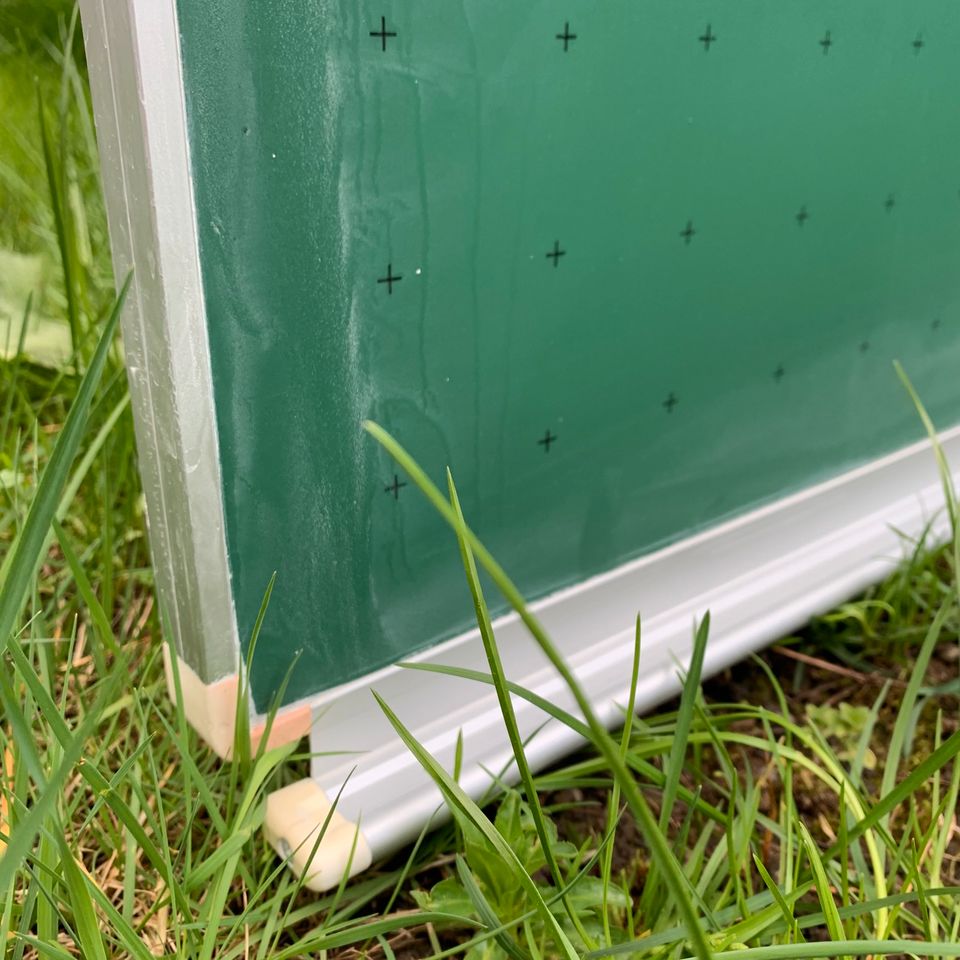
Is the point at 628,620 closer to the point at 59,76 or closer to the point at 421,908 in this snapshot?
the point at 421,908

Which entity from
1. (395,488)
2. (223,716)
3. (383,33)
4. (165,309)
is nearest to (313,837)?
(223,716)

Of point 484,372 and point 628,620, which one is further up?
point 484,372

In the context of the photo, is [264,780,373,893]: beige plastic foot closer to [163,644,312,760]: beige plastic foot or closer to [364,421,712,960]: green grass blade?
[163,644,312,760]: beige plastic foot

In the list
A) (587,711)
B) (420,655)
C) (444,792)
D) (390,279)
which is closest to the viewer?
(587,711)

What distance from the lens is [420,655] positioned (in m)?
0.63

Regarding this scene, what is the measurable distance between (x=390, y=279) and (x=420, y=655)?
0.85 ft

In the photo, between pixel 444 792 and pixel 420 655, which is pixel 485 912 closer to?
pixel 444 792

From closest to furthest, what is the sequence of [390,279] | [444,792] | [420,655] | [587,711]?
[587,711] → [444,792] → [390,279] → [420,655]

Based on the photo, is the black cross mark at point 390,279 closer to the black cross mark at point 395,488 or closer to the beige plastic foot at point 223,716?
the black cross mark at point 395,488

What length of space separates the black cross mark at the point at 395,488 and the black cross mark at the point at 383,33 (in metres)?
0.24

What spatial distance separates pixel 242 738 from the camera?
21.1 inches

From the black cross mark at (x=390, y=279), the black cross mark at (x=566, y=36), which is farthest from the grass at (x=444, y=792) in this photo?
the black cross mark at (x=566, y=36)

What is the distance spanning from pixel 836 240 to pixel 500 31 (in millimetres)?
392

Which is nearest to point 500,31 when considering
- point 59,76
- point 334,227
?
point 334,227
